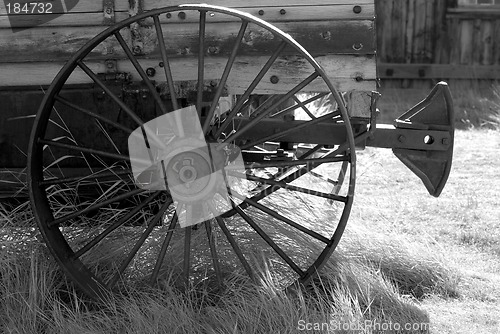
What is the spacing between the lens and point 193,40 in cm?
416

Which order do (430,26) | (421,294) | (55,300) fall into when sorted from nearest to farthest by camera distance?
1. (55,300)
2. (421,294)
3. (430,26)

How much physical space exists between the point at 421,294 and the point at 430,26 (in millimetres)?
7316

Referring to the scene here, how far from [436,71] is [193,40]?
7537mm

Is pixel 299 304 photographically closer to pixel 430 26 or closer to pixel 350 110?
pixel 350 110

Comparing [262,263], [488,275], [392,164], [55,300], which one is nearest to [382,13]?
[392,164]

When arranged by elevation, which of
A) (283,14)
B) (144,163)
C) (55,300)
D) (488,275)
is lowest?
(488,275)

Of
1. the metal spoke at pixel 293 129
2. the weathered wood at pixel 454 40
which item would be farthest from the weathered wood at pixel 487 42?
the metal spoke at pixel 293 129

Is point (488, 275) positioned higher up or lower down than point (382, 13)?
lower down

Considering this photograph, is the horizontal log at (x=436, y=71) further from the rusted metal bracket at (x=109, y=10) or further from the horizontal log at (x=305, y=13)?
the rusted metal bracket at (x=109, y=10)

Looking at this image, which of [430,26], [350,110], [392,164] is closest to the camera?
[350,110]

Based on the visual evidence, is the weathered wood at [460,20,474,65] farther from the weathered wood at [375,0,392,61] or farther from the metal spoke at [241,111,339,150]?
the metal spoke at [241,111,339,150]

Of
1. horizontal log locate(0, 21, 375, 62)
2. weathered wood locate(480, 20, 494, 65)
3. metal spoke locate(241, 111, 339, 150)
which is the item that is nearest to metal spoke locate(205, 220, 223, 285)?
metal spoke locate(241, 111, 339, 150)

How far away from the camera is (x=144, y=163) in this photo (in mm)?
4055

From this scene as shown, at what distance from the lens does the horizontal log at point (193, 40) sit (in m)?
4.07
